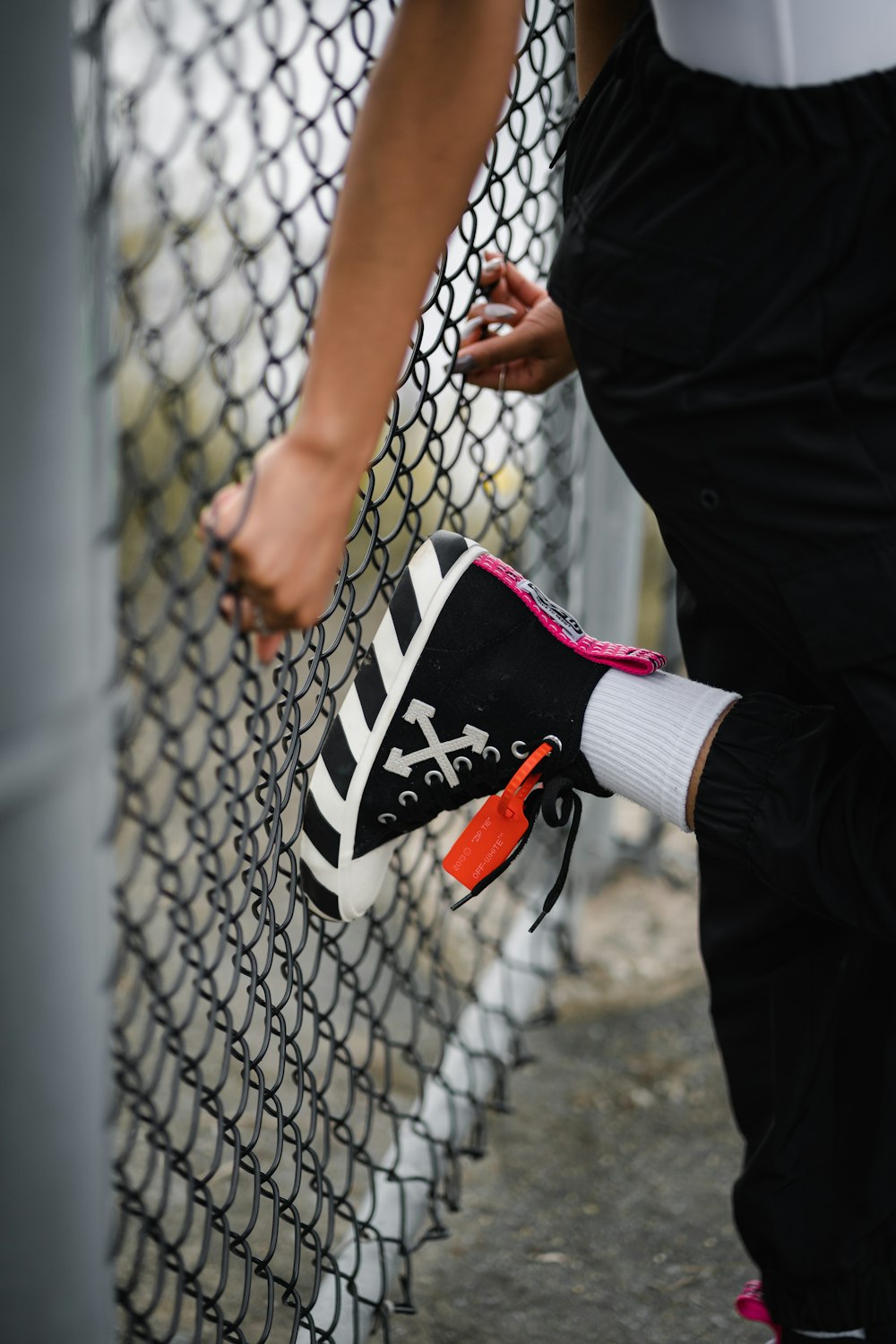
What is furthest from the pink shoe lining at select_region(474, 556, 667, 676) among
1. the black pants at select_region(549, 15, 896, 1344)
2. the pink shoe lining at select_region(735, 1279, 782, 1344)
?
the pink shoe lining at select_region(735, 1279, 782, 1344)

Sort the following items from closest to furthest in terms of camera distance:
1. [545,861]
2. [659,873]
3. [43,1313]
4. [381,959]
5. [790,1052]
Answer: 1. [43,1313]
2. [790,1052]
3. [381,959]
4. [545,861]
5. [659,873]

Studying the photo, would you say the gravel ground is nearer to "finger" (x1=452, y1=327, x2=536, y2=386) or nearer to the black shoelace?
the black shoelace

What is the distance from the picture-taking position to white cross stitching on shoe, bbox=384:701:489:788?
1.29 metres

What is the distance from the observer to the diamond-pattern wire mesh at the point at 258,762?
100 centimetres

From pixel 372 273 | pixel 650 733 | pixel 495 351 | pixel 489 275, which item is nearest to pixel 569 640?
pixel 650 733

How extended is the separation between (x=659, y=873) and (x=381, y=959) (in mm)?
1113

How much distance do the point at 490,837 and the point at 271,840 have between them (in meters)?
0.23

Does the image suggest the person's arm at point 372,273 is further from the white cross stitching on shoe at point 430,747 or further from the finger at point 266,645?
the white cross stitching on shoe at point 430,747

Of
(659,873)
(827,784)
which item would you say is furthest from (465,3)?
(659,873)

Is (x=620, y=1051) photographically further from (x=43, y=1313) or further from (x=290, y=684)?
(x=43, y=1313)

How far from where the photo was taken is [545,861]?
2.30 meters

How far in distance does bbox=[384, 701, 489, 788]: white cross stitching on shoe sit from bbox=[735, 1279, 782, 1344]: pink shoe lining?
2.39 feet

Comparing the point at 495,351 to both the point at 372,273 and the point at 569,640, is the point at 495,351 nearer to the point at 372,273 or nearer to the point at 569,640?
the point at 569,640

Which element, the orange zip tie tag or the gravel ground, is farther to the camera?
the gravel ground
